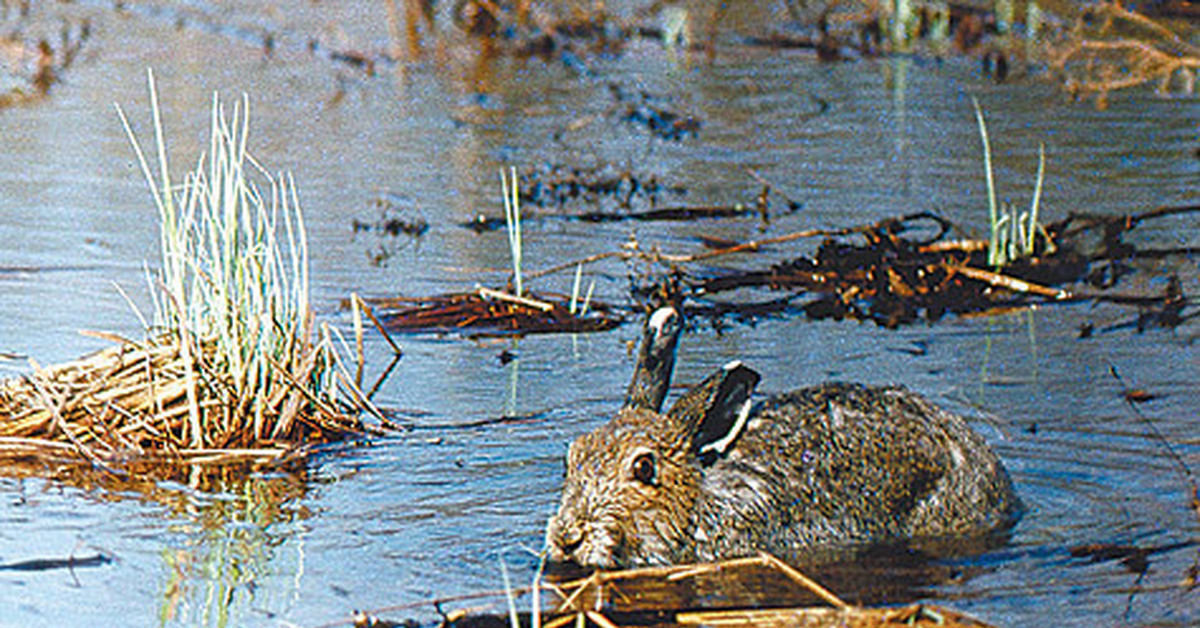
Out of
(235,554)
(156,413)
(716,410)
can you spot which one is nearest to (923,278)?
(716,410)

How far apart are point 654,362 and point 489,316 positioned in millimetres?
3329

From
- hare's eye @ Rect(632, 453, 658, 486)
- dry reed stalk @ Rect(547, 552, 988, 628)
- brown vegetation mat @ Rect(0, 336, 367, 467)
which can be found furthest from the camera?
brown vegetation mat @ Rect(0, 336, 367, 467)

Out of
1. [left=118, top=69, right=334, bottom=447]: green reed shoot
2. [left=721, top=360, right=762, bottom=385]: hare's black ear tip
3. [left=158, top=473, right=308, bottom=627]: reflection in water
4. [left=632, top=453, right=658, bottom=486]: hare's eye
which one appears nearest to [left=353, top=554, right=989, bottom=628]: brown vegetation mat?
[left=632, top=453, right=658, bottom=486]: hare's eye

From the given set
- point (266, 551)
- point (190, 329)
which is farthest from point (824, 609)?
point (190, 329)

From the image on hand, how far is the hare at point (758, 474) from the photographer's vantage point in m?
5.91

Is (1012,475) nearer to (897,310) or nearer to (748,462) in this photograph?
(748,462)

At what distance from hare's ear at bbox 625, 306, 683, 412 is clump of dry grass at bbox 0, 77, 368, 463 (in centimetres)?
168

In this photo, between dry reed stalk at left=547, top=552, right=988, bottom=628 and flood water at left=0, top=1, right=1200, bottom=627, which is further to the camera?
flood water at left=0, top=1, right=1200, bottom=627

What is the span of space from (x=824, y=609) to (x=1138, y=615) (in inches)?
38.1

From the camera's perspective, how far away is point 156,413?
741 centimetres

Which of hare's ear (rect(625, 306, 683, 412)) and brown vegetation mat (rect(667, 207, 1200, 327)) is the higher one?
hare's ear (rect(625, 306, 683, 412))

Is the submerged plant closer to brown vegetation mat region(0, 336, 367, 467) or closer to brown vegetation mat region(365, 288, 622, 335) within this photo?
brown vegetation mat region(365, 288, 622, 335)

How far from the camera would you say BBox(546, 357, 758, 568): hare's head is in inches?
229

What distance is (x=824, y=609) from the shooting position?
5.26 m
